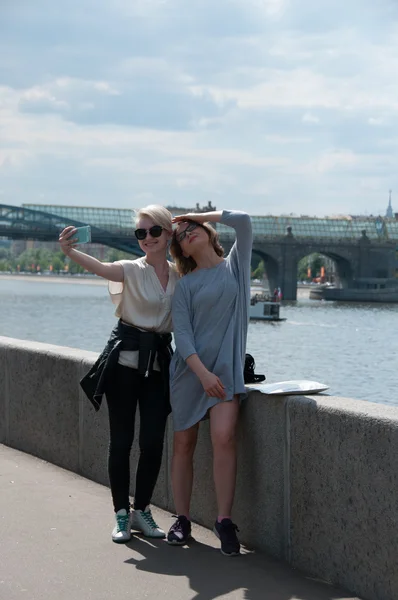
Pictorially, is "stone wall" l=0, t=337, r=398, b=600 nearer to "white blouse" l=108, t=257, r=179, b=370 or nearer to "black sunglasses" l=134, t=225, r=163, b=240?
"white blouse" l=108, t=257, r=179, b=370

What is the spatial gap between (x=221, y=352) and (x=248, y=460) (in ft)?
1.47

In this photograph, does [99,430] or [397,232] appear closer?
[99,430]

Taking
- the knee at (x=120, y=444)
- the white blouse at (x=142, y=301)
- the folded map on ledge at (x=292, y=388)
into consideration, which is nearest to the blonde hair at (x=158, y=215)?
the white blouse at (x=142, y=301)

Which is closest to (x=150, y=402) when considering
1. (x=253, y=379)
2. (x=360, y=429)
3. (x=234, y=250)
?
(x=253, y=379)

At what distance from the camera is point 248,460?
386cm

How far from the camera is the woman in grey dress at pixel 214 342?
3660 millimetres

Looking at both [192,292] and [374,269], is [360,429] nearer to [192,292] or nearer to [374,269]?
[192,292]

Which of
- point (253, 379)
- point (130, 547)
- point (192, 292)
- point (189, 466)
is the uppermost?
point (192, 292)

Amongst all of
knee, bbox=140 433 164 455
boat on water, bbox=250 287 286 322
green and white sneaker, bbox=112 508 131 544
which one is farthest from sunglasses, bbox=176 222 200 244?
boat on water, bbox=250 287 286 322

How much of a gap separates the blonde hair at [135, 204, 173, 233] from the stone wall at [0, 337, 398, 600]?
2.17 feet

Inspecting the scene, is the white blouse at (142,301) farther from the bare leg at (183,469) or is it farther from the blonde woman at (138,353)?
the bare leg at (183,469)

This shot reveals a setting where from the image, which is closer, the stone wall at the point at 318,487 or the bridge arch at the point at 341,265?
the stone wall at the point at 318,487

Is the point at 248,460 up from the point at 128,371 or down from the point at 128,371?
down

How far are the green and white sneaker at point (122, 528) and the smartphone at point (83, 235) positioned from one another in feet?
3.17
